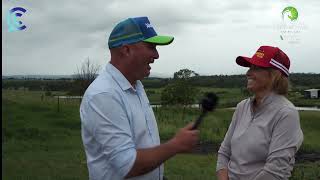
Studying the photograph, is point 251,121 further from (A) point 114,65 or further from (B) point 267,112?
(A) point 114,65

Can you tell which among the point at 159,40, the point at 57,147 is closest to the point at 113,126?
the point at 159,40

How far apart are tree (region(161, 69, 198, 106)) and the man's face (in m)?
36.1

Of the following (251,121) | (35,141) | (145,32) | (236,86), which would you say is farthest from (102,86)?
(236,86)

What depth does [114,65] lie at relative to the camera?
2.79 meters

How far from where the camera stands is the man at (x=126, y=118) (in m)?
2.47

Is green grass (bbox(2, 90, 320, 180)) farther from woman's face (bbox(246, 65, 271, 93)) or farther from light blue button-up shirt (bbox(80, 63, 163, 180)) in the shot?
light blue button-up shirt (bbox(80, 63, 163, 180))

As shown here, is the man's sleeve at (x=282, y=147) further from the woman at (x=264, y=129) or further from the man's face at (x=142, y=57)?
the man's face at (x=142, y=57)

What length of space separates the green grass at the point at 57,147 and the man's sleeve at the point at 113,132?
6882 mm

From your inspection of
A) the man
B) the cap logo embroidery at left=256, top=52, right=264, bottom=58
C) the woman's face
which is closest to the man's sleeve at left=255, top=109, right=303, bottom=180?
the woman's face

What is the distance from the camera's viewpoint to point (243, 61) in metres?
3.78

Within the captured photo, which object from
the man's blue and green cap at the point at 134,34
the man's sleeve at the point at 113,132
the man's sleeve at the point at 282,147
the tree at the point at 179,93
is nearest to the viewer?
the man's sleeve at the point at 113,132

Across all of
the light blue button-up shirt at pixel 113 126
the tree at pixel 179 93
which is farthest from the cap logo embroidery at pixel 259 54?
the tree at pixel 179 93

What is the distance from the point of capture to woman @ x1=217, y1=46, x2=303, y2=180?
3.40 m

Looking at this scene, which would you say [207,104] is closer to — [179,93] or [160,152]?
[160,152]
